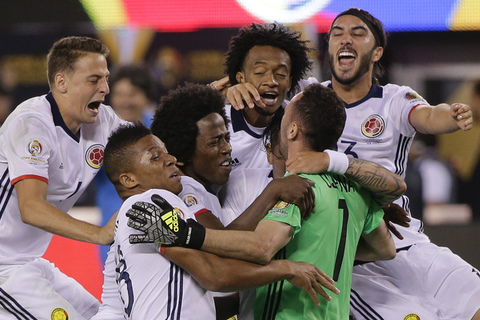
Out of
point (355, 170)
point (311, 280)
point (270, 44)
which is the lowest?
point (311, 280)

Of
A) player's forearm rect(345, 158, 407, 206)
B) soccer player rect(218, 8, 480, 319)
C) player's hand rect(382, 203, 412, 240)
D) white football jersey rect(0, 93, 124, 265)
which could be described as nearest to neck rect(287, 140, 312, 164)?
player's forearm rect(345, 158, 407, 206)

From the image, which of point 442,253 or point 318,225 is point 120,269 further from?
point 442,253

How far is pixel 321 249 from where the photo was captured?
12.1 feet

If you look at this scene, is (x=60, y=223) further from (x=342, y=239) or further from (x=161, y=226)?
(x=342, y=239)

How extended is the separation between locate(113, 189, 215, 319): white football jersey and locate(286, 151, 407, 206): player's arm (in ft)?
2.00

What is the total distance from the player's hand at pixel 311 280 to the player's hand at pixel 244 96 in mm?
1280

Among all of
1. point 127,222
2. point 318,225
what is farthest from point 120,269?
point 318,225

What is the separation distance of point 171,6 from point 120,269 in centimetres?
634

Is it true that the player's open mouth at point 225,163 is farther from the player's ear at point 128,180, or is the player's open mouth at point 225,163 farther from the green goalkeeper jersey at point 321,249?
the green goalkeeper jersey at point 321,249

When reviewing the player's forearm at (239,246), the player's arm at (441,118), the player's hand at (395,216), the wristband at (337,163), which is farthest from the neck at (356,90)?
the player's forearm at (239,246)

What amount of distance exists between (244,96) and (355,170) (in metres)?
1.06

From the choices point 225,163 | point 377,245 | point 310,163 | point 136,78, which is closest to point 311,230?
point 310,163

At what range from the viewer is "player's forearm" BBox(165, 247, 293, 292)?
3.47 meters

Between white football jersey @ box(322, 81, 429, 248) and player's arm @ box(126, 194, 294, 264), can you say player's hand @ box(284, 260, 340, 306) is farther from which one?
white football jersey @ box(322, 81, 429, 248)
